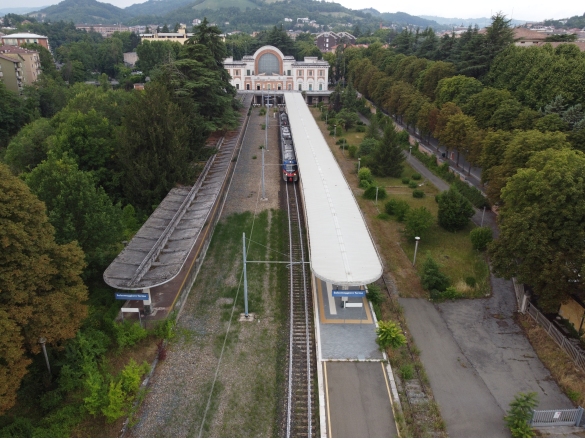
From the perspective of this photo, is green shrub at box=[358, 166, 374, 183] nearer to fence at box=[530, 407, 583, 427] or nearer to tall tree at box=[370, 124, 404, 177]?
tall tree at box=[370, 124, 404, 177]

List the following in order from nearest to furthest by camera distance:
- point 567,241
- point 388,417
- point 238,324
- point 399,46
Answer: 1. point 388,417
2. point 567,241
3. point 238,324
4. point 399,46

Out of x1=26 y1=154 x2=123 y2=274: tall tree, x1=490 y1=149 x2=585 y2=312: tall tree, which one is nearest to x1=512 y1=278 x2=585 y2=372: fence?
x1=490 y1=149 x2=585 y2=312: tall tree

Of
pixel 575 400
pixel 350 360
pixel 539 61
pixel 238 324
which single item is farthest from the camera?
pixel 539 61

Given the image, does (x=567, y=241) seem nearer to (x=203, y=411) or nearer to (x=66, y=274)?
(x=203, y=411)

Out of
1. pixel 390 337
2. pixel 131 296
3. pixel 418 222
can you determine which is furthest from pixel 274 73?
pixel 390 337

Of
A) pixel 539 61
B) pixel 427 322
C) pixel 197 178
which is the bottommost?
pixel 427 322

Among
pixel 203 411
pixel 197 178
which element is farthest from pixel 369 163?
pixel 203 411

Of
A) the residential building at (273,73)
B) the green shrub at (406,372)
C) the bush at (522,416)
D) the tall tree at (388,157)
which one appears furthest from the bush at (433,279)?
the residential building at (273,73)
